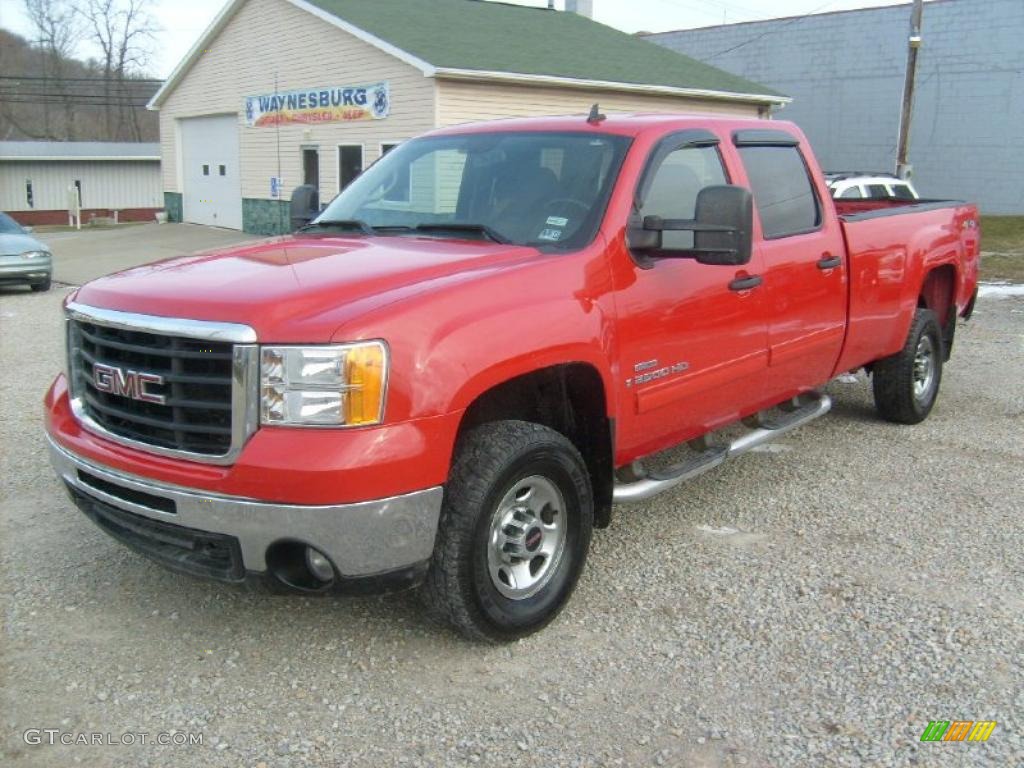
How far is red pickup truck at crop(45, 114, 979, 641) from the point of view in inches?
122

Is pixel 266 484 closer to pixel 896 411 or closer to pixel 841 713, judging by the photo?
pixel 841 713

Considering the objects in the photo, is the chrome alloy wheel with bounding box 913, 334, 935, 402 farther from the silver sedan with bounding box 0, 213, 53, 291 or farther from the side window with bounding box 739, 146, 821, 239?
the silver sedan with bounding box 0, 213, 53, 291

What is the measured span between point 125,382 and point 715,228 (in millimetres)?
2322

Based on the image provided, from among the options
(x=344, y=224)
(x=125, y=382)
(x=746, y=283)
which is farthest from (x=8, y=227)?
(x=746, y=283)

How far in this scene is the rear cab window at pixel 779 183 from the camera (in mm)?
5035

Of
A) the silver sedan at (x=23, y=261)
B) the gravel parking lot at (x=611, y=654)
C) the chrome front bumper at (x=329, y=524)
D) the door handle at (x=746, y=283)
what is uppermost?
the door handle at (x=746, y=283)

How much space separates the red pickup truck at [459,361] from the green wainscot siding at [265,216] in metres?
18.3

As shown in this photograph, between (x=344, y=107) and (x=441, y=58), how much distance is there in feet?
11.1

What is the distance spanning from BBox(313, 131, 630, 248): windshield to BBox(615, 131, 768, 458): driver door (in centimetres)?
26

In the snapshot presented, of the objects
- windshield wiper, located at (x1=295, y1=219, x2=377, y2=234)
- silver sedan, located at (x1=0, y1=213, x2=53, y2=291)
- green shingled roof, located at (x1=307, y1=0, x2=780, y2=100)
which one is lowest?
silver sedan, located at (x1=0, y1=213, x2=53, y2=291)

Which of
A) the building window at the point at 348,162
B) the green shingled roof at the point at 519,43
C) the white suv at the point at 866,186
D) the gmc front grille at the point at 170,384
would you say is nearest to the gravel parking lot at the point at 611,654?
the gmc front grille at the point at 170,384

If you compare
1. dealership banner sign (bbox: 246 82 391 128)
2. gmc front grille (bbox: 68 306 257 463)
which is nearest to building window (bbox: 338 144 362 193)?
dealership banner sign (bbox: 246 82 391 128)

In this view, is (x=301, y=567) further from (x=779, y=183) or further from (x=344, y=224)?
(x=779, y=183)
